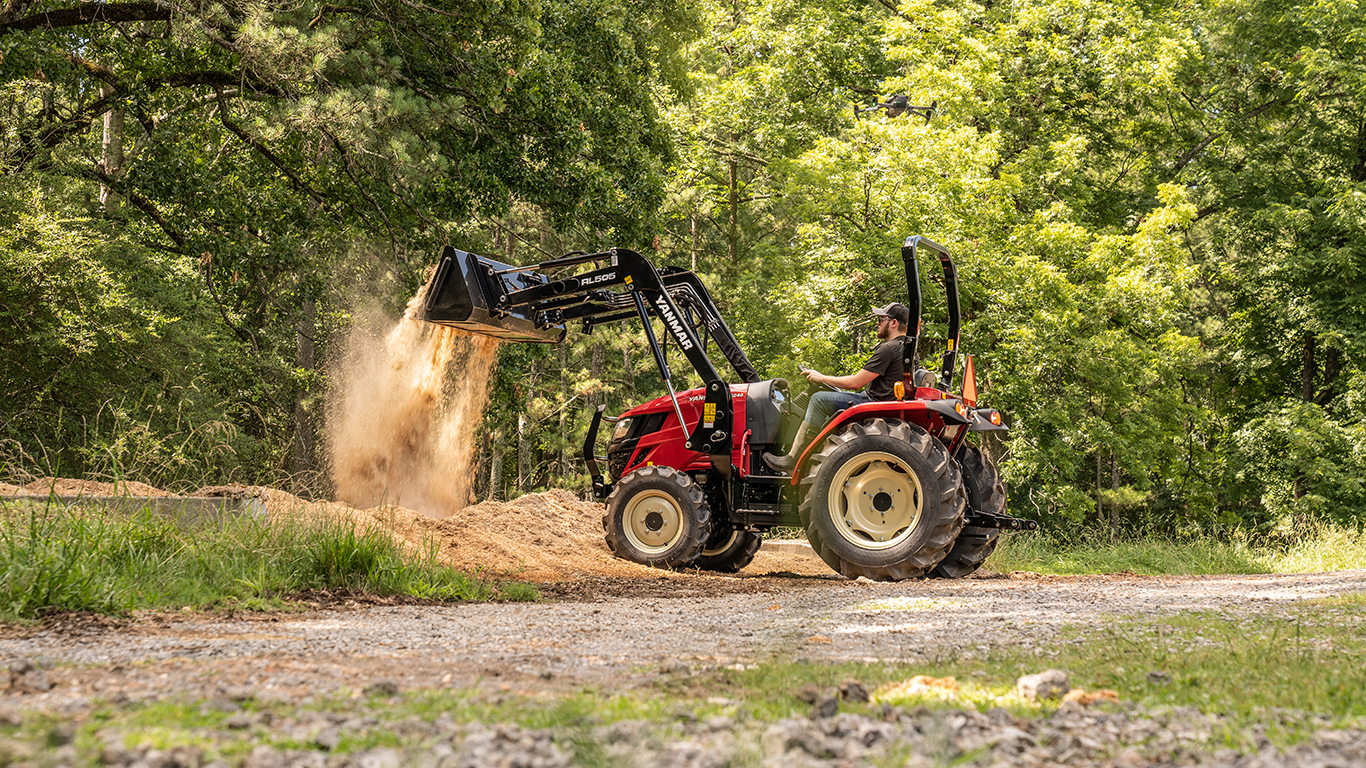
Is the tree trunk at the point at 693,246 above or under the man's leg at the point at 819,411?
above

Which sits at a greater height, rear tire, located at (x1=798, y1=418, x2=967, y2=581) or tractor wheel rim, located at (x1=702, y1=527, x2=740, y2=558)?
rear tire, located at (x1=798, y1=418, x2=967, y2=581)

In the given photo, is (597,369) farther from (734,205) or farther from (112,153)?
(112,153)

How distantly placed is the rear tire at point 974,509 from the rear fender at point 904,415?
2.45 feet

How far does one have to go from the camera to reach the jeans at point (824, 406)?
8820 mm

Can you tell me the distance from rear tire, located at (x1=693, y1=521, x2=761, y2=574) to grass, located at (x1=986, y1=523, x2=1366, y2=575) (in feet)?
11.5

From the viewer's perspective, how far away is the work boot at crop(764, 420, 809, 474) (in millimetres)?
8852

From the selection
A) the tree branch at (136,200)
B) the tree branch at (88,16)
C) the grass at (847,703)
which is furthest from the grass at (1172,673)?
the tree branch at (136,200)

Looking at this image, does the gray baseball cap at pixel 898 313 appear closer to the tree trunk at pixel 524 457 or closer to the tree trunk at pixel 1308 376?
the tree trunk at pixel 524 457

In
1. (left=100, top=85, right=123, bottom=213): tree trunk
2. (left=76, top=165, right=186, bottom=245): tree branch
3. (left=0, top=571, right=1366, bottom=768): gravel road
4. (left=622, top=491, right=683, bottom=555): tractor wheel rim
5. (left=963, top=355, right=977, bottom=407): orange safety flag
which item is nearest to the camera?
(left=0, top=571, right=1366, bottom=768): gravel road

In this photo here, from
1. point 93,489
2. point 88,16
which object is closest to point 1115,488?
point 93,489

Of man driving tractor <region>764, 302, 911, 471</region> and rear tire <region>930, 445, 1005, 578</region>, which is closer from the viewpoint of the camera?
man driving tractor <region>764, 302, 911, 471</region>

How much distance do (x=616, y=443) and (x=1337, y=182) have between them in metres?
19.7

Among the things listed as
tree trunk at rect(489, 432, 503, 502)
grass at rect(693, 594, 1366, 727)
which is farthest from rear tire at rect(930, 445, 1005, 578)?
tree trunk at rect(489, 432, 503, 502)

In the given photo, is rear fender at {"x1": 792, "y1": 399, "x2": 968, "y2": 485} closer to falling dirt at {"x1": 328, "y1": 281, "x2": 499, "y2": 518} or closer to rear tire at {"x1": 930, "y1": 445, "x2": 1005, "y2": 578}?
rear tire at {"x1": 930, "y1": 445, "x2": 1005, "y2": 578}
